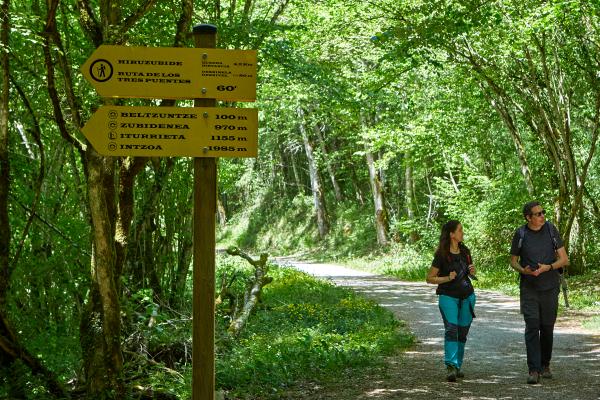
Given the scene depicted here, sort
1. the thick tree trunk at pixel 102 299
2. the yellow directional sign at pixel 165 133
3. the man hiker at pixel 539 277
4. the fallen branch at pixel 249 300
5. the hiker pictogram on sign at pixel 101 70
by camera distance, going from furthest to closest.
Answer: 1. the fallen branch at pixel 249 300
2. the man hiker at pixel 539 277
3. the thick tree trunk at pixel 102 299
4. the hiker pictogram on sign at pixel 101 70
5. the yellow directional sign at pixel 165 133

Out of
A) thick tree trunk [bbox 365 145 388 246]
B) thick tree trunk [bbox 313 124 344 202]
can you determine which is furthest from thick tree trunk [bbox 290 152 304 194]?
thick tree trunk [bbox 365 145 388 246]

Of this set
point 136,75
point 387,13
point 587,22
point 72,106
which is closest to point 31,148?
point 72,106

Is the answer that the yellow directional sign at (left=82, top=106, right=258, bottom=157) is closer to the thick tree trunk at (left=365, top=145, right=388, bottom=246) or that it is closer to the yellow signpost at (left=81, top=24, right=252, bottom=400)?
the yellow signpost at (left=81, top=24, right=252, bottom=400)

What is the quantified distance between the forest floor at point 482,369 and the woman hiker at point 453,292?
333 mm

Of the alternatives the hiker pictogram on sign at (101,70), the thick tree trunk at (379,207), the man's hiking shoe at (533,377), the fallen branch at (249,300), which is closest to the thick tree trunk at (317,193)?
the thick tree trunk at (379,207)

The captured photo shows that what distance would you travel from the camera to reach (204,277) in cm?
516

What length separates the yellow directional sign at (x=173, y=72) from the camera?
5.18 meters

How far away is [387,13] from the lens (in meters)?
17.6

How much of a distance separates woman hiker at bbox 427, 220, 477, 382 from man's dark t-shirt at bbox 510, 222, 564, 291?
1.96 feet

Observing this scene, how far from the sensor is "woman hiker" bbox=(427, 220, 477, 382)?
8227 mm

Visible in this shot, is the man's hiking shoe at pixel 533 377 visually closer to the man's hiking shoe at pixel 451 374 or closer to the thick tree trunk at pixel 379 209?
the man's hiking shoe at pixel 451 374

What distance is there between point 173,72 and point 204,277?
4.69 feet

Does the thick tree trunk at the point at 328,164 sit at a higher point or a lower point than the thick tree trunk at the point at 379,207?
A: higher

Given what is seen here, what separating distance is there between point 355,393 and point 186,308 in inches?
199
